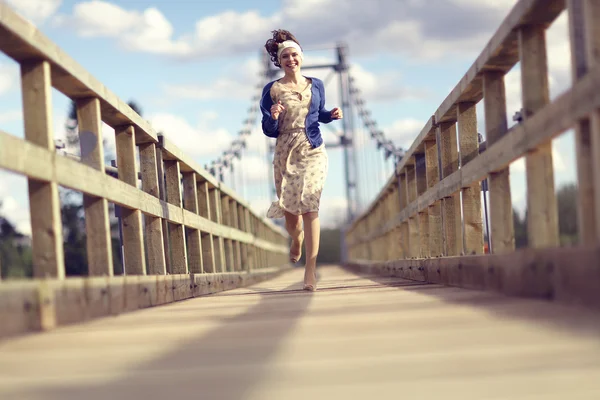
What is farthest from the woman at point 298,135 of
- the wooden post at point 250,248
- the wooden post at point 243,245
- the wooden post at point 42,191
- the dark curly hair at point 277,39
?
the wooden post at point 250,248

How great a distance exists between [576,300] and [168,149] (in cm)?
289

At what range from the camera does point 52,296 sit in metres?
2.32

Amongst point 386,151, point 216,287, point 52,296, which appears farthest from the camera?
point 386,151

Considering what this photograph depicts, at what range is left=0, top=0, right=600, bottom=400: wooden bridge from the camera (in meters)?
1.42

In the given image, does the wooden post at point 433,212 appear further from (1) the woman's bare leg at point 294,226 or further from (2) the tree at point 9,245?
(2) the tree at point 9,245

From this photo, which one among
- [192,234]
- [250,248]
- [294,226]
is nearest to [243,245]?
[250,248]

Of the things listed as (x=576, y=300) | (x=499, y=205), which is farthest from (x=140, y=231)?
(x=576, y=300)

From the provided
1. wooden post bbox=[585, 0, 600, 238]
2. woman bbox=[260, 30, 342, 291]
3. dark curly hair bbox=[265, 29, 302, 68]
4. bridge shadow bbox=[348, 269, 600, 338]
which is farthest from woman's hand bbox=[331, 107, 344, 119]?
wooden post bbox=[585, 0, 600, 238]

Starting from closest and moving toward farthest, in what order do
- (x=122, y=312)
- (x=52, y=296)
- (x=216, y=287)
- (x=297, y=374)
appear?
(x=297, y=374), (x=52, y=296), (x=122, y=312), (x=216, y=287)

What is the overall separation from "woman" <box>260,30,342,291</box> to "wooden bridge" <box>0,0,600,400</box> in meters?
0.74

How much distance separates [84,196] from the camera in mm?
3002

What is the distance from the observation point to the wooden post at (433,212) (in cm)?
498

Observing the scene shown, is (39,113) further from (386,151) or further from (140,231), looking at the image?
(386,151)

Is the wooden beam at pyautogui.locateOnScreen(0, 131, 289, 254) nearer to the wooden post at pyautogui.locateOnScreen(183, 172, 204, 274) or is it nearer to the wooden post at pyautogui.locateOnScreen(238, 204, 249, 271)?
the wooden post at pyautogui.locateOnScreen(183, 172, 204, 274)
